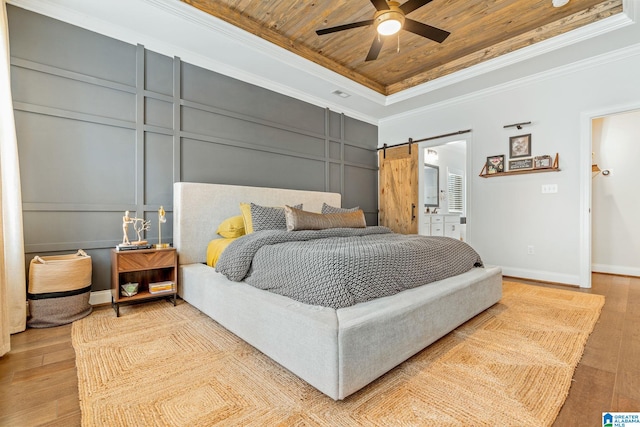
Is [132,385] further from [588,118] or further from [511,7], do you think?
[588,118]

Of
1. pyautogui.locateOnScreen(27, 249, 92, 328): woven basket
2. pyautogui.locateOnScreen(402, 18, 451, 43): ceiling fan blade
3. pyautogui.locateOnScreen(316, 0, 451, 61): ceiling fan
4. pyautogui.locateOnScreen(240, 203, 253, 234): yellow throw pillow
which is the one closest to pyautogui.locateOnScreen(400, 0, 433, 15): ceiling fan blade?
pyautogui.locateOnScreen(316, 0, 451, 61): ceiling fan

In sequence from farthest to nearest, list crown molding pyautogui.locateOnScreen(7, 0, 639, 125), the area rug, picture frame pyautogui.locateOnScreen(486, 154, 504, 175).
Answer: picture frame pyautogui.locateOnScreen(486, 154, 504, 175)
crown molding pyautogui.locateOnScreen(7, 0, 639, 125)
the area rug

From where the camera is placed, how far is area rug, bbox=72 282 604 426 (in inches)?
48.8

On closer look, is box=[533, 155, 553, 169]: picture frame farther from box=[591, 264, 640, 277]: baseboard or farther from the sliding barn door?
box=[591, 264, 640, 277]: baseboard

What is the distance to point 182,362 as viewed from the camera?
5.54ft

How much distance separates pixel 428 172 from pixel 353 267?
18.1 feet

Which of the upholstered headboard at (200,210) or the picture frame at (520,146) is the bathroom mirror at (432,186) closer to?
the picture frame at (520,146)

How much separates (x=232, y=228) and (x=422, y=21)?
2.93 meters

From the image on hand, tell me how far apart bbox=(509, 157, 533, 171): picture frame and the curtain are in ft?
16.6

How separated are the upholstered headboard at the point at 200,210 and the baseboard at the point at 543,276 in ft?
11.3

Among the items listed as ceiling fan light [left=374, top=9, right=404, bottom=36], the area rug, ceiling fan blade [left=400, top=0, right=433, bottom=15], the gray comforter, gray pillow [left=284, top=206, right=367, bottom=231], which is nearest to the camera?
the area rug

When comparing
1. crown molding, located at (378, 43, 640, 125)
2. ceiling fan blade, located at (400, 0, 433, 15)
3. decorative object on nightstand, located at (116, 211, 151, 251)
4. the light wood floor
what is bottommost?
the light wood floor

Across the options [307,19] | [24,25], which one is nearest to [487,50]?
[307,19]

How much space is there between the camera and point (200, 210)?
307cm
